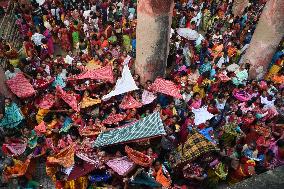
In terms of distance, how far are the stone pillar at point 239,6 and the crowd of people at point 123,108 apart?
4.14ft

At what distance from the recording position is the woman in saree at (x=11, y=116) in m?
9.89

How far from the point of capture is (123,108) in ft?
33.8

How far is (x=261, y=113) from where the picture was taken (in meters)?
10.7

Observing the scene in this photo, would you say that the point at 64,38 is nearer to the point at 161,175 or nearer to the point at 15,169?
the point at 15,169

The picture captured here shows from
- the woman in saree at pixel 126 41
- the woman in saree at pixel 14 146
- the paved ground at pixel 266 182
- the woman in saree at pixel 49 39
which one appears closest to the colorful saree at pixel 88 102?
the woman in saree at pixel 14 146

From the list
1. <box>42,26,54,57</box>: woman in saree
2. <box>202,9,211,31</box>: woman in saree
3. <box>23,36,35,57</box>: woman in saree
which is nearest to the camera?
<box>23,36,35,57</box>: woman in saree

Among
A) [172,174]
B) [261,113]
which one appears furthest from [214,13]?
[172,174]

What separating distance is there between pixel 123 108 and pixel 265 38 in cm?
582

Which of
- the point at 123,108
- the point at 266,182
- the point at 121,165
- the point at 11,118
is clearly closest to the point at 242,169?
the point at 121,165

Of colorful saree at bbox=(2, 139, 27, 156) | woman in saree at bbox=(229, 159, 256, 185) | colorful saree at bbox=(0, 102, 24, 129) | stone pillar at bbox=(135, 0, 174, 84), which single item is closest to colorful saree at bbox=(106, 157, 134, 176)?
colorful saree at bbox=(2, 139, 27, 156)

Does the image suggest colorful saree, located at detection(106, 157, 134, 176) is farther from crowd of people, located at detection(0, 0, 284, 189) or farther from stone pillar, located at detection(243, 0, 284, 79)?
stone pillar, located at detection(243, 0, 284, 79)

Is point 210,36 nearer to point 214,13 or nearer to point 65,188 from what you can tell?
point 214,13

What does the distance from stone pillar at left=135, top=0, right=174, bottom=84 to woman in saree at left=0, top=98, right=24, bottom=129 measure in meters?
4.03

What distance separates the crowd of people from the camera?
875cm
